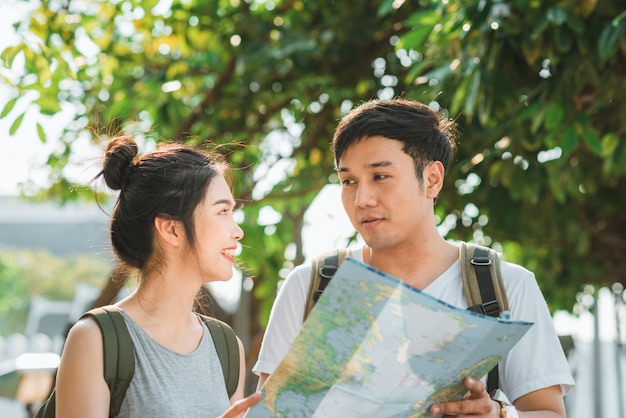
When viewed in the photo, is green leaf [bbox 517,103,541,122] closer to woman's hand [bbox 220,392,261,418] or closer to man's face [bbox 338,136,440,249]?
man's face [bbox 338,136,440,249]

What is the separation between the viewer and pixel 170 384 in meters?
2.26

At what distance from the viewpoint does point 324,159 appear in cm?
638

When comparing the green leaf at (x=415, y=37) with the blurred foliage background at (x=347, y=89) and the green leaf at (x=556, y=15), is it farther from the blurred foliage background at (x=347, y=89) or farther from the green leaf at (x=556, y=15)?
the green leaf at (x=556, y=15)

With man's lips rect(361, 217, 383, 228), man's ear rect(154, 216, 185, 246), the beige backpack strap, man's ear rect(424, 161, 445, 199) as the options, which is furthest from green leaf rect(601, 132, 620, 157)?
man's ear rect(154, 216, 185, 246)

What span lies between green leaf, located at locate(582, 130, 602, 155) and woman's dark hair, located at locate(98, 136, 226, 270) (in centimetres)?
195

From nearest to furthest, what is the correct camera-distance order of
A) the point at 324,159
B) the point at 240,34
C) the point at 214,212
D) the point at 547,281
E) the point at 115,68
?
the point at 214,212, the point at 240,34, the point at 115,68, the point at 324,159, the point at 547,281

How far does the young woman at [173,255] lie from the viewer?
2.28 meters

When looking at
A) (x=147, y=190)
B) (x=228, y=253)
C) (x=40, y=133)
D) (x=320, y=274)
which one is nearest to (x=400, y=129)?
(x=320, y=274)

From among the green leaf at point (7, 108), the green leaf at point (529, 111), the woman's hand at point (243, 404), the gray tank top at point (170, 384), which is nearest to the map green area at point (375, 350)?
the woman's hand at point (243, 404)

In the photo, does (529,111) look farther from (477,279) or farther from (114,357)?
(114,357)

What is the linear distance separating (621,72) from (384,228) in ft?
6.95

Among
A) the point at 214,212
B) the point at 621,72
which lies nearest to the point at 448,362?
the point at 214,212

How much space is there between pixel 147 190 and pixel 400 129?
683 mm

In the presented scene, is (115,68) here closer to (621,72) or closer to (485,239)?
(485,239)
